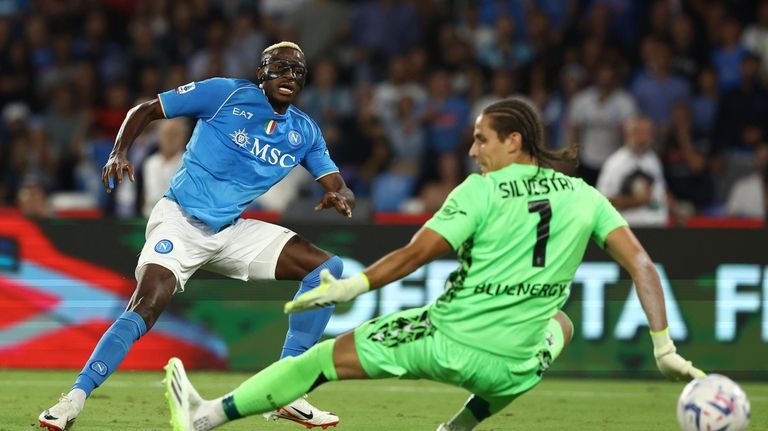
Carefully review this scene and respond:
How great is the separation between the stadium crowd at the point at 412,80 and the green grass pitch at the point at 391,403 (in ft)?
10.1

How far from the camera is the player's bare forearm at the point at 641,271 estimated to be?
224 inches

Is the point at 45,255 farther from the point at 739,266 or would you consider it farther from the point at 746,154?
the point at 746,154

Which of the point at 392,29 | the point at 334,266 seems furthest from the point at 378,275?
the point at 392,29

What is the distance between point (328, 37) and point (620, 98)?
3928 millimetres

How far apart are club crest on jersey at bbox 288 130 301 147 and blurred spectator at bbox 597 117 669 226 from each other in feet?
15.9

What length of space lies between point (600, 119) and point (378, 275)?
8940 mm

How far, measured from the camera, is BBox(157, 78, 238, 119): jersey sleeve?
7246 mm

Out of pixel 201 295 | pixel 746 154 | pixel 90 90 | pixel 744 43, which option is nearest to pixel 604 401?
pixel 201 295

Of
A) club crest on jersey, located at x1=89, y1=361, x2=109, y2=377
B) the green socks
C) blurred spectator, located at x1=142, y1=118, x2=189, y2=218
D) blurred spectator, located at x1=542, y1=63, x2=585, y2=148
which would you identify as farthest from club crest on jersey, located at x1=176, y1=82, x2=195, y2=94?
blurred spectator, located at x1=542, y1=63, x2=585, y2=148

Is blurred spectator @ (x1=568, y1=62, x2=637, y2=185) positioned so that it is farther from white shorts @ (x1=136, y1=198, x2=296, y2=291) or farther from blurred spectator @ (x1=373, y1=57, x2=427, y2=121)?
white shorts @ (x1=136, y1=198, x2=296, y2=291)

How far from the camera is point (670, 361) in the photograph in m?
5.65

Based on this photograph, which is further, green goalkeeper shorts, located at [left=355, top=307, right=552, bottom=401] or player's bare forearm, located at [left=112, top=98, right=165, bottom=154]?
player's bare forearm, located at [left=112, top=98, right=165, bottom=154]

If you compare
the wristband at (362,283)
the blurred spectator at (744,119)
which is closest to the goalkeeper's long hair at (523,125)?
the wristband at (362,283)

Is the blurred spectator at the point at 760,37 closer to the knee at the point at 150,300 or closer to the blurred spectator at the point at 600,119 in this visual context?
the blurred spectator at the point at 600,119
